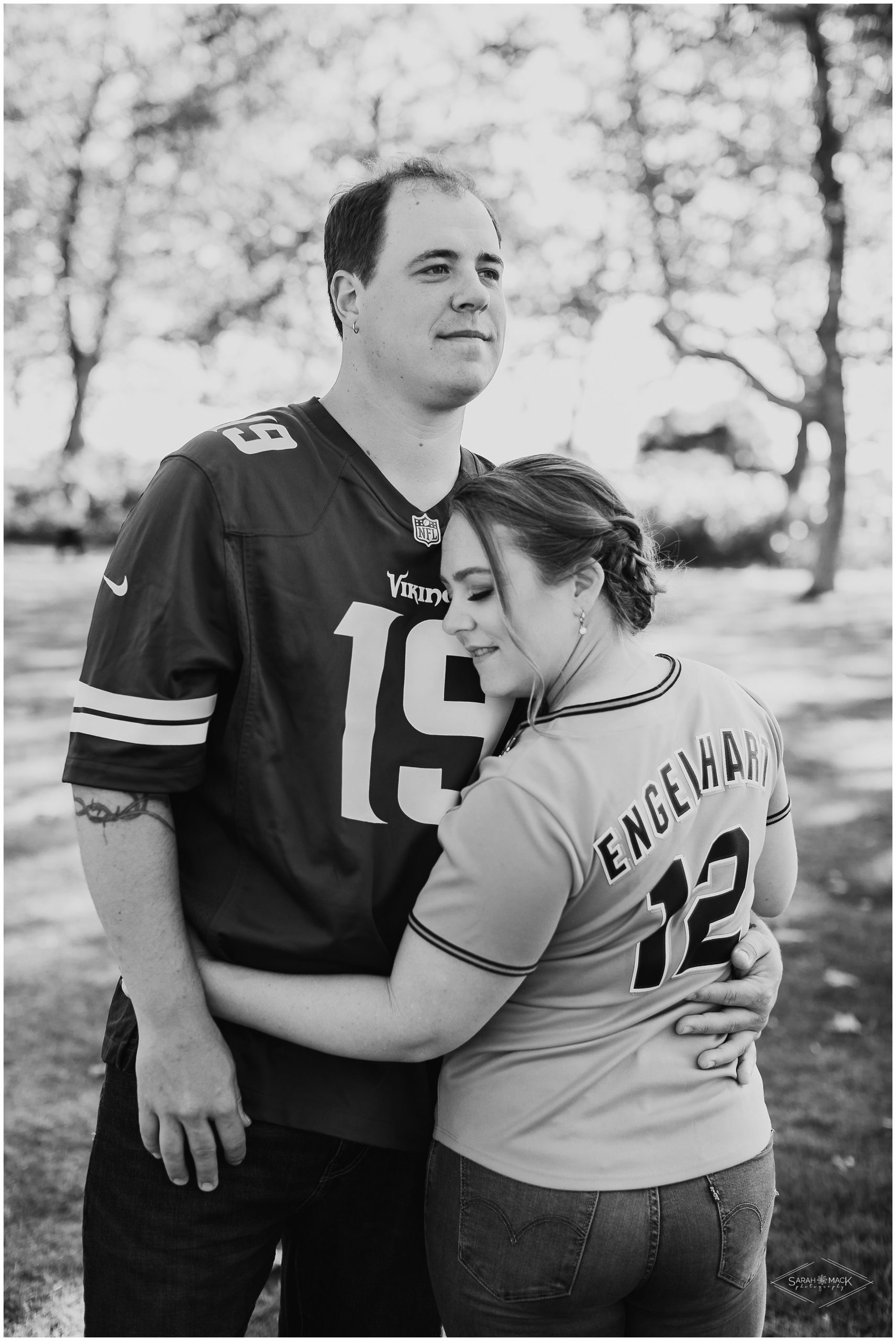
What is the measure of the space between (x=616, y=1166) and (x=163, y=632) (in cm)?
102

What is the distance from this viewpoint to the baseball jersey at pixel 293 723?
1.70m

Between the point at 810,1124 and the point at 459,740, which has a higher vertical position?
the point at 459,740

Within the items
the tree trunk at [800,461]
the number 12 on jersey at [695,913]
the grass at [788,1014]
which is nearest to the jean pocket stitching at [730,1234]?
the number 12 on jersey at [695,913]

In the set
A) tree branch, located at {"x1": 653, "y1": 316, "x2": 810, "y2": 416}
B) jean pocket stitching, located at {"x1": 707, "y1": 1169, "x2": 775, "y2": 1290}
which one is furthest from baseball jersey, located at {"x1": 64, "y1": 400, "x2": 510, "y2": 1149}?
tree branch, located at {"x1": 653, "y1": 316, "x2": 810, "y2": 416}

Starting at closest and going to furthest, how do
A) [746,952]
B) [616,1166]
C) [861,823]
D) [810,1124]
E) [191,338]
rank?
[616,1166]
[746,952]
[810,1124]
[861,823]
[191,338]

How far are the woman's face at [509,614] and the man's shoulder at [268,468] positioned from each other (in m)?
0.25

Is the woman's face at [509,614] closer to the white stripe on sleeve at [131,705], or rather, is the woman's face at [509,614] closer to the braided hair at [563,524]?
the braided hair at [563,524]

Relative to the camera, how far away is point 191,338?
2050 centimetres

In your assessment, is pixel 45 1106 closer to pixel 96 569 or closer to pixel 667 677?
pixel 667 677

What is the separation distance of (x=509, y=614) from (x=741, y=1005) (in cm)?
72

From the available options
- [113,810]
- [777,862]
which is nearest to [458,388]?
[113,810]

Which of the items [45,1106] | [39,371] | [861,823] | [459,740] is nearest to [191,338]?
[39,371]

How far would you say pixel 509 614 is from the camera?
1.71 m

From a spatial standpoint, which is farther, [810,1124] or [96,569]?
[96,569]
